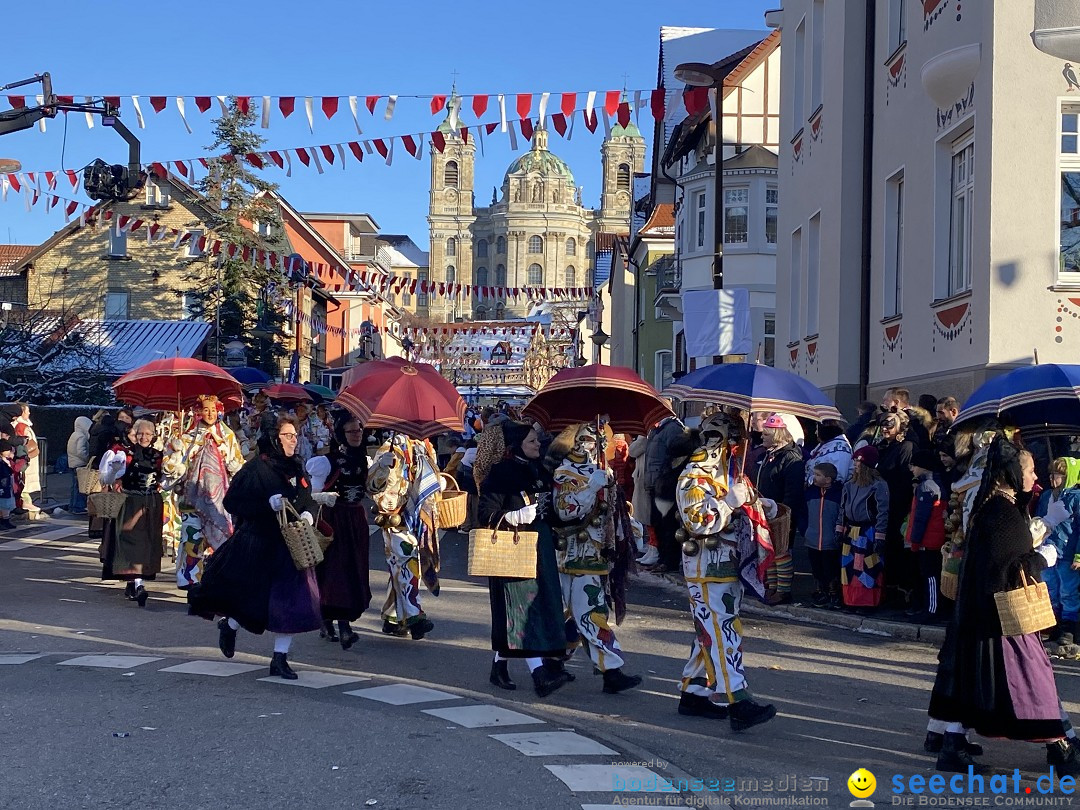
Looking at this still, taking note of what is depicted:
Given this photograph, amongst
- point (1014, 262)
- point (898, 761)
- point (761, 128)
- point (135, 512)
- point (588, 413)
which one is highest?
point (761, 128)

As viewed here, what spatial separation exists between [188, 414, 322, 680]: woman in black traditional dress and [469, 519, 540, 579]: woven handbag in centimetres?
130

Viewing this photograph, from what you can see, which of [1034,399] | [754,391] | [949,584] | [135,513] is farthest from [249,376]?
[949,584]

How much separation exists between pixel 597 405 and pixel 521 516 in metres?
1.23

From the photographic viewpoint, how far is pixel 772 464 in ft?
41.0

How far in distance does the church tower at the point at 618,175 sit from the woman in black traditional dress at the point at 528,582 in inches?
6557

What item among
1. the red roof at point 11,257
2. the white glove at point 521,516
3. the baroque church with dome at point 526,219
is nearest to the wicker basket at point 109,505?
the white glove at point 521,516

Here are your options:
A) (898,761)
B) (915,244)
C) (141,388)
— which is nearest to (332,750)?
(898,761)

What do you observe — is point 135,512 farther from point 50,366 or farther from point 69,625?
point 50,366

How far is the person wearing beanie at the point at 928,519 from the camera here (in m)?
10.5

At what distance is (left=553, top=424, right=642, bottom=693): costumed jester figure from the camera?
8.11 meters

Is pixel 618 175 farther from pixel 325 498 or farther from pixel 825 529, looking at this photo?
pixel 325 498

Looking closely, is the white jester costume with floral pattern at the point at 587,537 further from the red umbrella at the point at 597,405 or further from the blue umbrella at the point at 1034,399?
the blue umbrella at the point at 1034,399

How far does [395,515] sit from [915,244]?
7.97 m

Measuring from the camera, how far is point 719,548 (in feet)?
24.0
